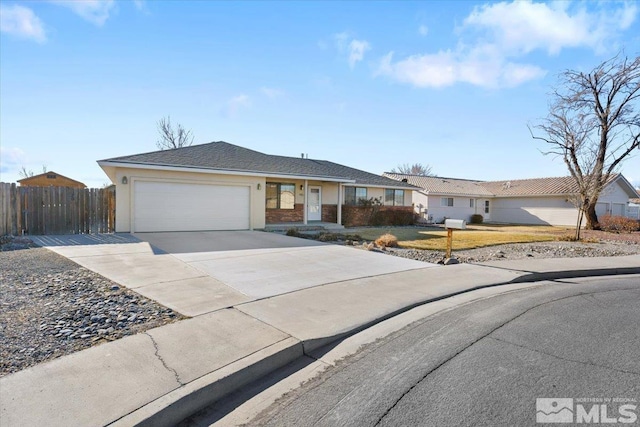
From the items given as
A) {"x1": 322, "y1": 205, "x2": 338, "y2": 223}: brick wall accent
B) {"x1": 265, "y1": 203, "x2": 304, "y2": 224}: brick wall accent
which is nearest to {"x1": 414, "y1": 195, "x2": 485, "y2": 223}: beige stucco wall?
{"x1": 322, "y1": 205, "x2": 338, "y2": 223}: brick wall accent

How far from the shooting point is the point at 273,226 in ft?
61.5

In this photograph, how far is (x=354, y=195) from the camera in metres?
24.1

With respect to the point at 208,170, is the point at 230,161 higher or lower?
higher

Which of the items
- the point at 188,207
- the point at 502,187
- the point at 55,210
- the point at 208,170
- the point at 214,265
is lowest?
the point at 214,265

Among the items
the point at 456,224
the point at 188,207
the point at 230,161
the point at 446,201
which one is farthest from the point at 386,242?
the point at 446,201

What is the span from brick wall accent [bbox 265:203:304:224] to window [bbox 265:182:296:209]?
0.76 ft

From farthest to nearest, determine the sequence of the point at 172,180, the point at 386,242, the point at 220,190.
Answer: the point at 220,190 < the point at 172,180 < the point at 386,242

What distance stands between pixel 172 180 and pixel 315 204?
9.19 metres

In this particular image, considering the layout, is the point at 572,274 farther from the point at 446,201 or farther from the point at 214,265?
the point at 446,201

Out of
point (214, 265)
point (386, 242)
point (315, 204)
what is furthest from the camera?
point (315, 204)

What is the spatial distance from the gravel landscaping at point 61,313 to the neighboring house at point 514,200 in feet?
85.7

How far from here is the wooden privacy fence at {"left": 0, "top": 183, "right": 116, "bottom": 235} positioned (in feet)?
44.1

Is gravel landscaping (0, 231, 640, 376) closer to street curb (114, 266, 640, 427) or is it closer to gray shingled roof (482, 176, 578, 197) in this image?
street curb (114, 266, 640, 427)

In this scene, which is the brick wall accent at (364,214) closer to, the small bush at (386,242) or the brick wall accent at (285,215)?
the brick wall accent at (285,215)
